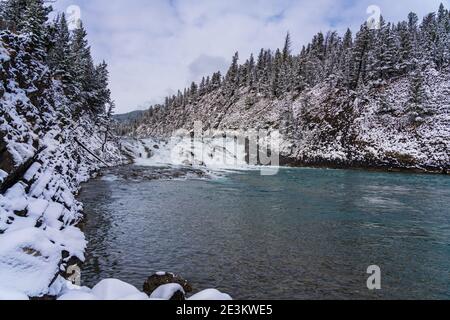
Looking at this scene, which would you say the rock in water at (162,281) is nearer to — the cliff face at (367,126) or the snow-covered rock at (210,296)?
the snow-covered rock at (210,296)

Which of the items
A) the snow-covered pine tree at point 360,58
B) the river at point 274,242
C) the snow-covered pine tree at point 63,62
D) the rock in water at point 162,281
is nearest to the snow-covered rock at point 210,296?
the river at point 274,242

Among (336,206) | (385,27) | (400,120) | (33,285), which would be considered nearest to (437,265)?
(336,206)

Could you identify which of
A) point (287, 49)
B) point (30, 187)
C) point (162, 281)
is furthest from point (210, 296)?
point (287, 49)

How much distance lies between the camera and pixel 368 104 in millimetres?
75375

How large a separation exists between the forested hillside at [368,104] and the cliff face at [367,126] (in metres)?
0.16

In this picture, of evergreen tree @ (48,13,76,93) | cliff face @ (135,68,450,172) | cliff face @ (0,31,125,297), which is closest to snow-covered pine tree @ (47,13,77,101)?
evergreen tree @ (48,13,76,93)

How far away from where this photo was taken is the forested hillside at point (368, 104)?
207 ft

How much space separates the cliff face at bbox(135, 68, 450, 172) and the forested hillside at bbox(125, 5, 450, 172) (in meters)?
0.16

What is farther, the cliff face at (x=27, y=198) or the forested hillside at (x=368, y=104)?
the forested hillside at (x=368, y=104)

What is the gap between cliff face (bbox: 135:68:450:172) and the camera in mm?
60844

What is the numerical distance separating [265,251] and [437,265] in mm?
6603

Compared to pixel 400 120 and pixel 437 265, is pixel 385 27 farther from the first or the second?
pixel 437 265

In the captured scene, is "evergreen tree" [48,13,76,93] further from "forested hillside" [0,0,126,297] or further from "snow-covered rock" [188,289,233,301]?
"snow-covered rock" [188,289,233,301]

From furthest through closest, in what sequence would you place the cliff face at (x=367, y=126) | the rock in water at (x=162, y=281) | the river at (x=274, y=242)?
the cliff face at (x=367, y=126) < the river at (x=274, y=242) < the rock in water at (x=162, y=281)
